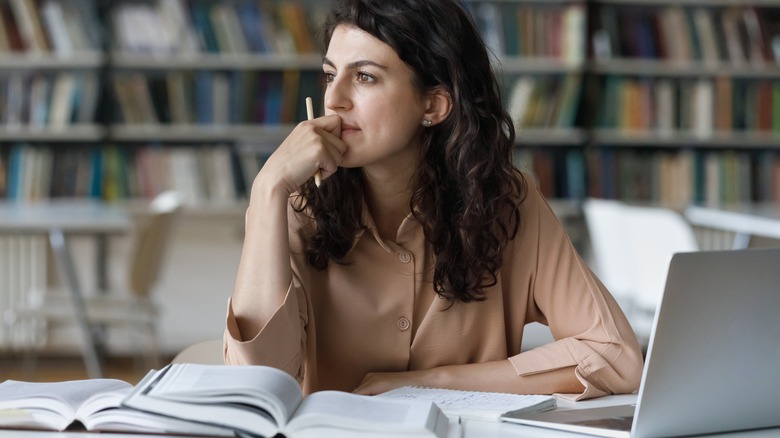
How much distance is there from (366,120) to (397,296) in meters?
0.27

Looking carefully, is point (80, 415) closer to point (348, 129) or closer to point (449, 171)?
point (348, 129)

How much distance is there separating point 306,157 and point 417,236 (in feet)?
0.77

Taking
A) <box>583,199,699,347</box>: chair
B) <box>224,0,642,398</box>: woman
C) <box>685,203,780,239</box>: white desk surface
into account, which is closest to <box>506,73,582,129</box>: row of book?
<box>685,203,780,239</box>: white desk surface

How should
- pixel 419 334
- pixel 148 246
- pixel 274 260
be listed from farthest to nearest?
pixel 148 246, pixel 419 334, pixel 274 260

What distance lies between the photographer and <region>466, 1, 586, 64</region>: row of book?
4773 millimetres

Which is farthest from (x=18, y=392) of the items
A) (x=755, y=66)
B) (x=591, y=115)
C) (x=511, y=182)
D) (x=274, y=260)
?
(x=755, y=66)

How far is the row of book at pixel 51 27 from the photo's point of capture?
4648mm

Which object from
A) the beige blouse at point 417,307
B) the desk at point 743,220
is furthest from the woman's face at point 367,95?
the desk at point 743,220

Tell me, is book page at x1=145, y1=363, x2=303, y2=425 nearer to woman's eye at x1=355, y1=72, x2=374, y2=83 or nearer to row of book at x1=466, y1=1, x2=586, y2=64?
woman's eye at x1=355, y1=72, x2=374, y2=83

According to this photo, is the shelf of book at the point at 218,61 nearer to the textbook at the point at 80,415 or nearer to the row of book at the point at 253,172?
the row of book at the point at 253,172

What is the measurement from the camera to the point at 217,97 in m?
4.75

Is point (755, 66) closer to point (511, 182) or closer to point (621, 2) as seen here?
point (621, 2)

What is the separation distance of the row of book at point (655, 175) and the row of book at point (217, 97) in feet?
3.46

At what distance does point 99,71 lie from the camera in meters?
4.71
